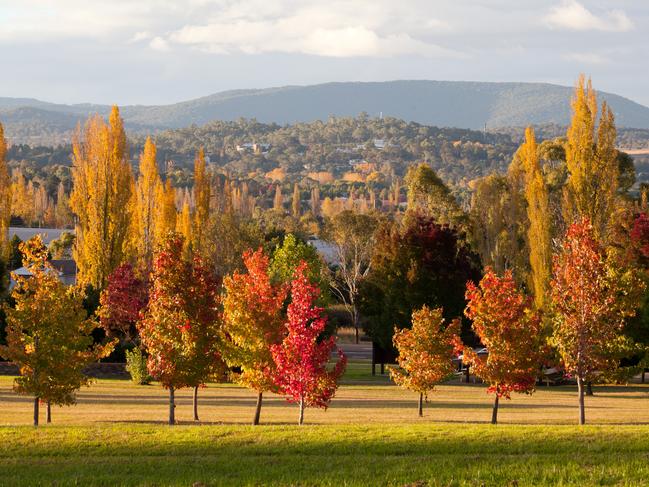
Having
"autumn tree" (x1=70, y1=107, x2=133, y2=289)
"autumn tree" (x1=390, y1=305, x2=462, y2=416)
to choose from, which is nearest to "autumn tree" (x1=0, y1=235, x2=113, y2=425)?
"autumn tree" (x1=390, y1=305, x2=462, y2=416)

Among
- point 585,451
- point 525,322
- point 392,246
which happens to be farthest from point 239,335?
point 392,246

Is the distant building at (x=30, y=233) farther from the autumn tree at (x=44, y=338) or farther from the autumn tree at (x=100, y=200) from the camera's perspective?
the autumn tree at (x=44, y=338)

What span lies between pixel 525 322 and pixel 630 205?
1750 inches

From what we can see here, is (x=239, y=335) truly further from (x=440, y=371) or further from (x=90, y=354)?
(x=440, y=371)

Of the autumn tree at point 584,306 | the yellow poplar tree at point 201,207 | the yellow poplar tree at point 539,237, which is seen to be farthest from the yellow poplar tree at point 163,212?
the autumn tree at point 584,306

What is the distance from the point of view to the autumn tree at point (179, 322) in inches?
1289

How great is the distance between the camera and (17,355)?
31766 millimetres

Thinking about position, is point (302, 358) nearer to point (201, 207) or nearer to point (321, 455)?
point (321, 455)

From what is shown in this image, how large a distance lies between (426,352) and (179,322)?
11.4m

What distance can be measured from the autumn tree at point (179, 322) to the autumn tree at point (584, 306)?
41.4ft

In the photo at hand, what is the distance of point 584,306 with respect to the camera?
3359cm

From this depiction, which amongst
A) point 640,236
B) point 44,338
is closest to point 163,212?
point 640,236

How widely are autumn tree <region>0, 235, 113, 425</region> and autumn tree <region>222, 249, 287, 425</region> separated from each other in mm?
5391

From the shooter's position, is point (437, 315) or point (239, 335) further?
point (437, 315)
